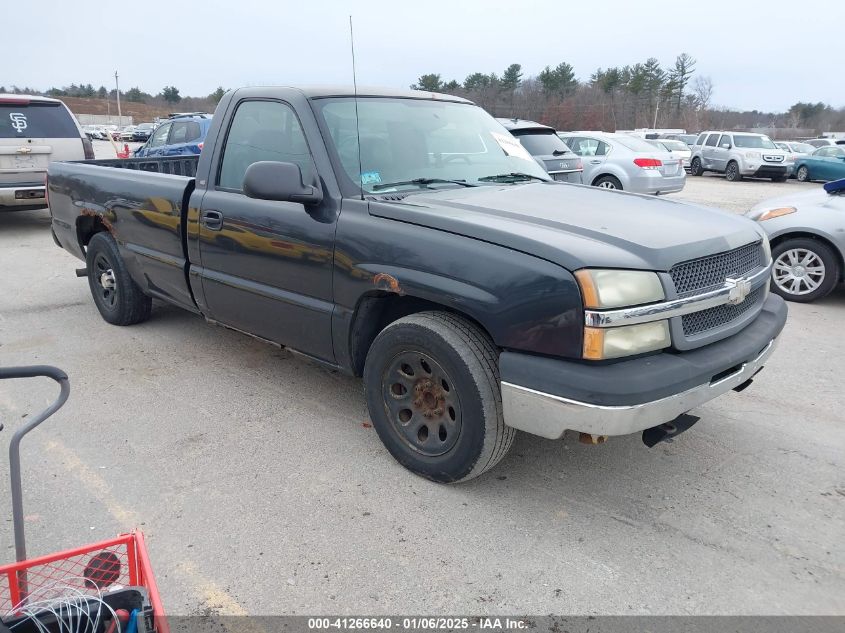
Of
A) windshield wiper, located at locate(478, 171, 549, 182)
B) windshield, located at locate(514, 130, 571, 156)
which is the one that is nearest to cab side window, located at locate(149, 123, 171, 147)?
windshield, located at locate(514, 130, 571, 156)

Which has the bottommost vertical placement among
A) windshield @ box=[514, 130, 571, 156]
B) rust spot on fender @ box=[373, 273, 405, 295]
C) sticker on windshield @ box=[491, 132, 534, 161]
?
rust spot on fender @ box=[373, 273, 405, 295]

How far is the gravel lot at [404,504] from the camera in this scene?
2.57 meters

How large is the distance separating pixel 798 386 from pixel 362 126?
3.48m

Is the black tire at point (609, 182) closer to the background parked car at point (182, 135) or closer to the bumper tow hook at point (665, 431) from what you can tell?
the background parked car at point (182, 135)

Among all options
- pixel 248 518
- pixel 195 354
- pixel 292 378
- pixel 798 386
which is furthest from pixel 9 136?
pixel 798 386

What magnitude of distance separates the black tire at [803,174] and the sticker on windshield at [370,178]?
24879 mm

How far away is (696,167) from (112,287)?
25.5 meters

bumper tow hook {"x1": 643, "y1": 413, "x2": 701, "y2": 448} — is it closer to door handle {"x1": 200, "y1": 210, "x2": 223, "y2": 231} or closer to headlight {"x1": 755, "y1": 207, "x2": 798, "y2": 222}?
door handle {"x1": 200, "y1": 210, "x2": 223, "y2": 231}

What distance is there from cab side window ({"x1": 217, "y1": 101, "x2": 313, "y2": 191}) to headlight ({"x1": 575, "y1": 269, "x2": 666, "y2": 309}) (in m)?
1.75

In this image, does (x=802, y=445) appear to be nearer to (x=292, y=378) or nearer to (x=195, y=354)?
(x=292, y=378)

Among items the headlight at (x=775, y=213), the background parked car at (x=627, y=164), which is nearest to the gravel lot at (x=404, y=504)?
the headlight at (x=775, y=213)

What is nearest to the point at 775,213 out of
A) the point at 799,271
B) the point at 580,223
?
the point at 799,271

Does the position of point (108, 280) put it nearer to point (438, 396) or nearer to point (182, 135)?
point (438, 396)

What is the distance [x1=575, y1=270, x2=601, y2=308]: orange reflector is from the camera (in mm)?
2574
